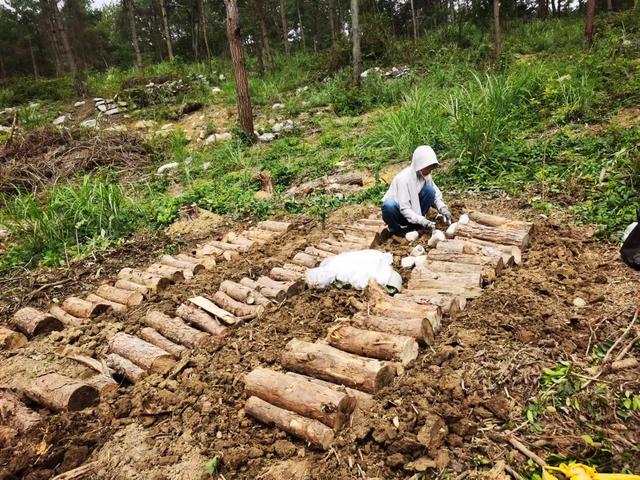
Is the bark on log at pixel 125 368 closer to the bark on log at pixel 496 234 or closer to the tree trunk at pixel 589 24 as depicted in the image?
the bark on log at pixel 496 234

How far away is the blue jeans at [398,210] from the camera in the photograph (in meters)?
4.20

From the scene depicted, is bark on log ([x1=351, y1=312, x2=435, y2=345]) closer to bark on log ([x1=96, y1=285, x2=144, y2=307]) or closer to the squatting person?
the squatting person

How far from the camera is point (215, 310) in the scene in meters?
3.32

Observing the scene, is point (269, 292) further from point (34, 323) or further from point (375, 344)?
point (34, 323)

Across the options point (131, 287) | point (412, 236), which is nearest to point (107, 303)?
point (131, 287)

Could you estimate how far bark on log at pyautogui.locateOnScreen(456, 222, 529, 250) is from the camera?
3654 mm

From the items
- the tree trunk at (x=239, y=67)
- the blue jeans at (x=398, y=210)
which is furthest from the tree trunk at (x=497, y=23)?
the blue jeans at (x=398, y=210)

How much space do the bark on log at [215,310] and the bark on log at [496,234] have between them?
2097 millimetres

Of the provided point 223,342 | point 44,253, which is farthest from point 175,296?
point 44,253

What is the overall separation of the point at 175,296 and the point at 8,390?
1313 millimetres

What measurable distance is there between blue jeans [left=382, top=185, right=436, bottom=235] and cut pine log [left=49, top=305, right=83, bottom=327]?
2837mm

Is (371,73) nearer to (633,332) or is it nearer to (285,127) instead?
(285,127)

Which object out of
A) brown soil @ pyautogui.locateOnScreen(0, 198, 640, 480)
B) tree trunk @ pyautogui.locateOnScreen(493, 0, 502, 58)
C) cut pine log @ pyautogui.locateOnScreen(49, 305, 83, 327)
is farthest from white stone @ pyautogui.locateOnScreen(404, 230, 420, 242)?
tree trunk @ pyautogui.locateOnScreen(493, 0, 502, 58)

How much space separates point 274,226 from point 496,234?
7.97ft
